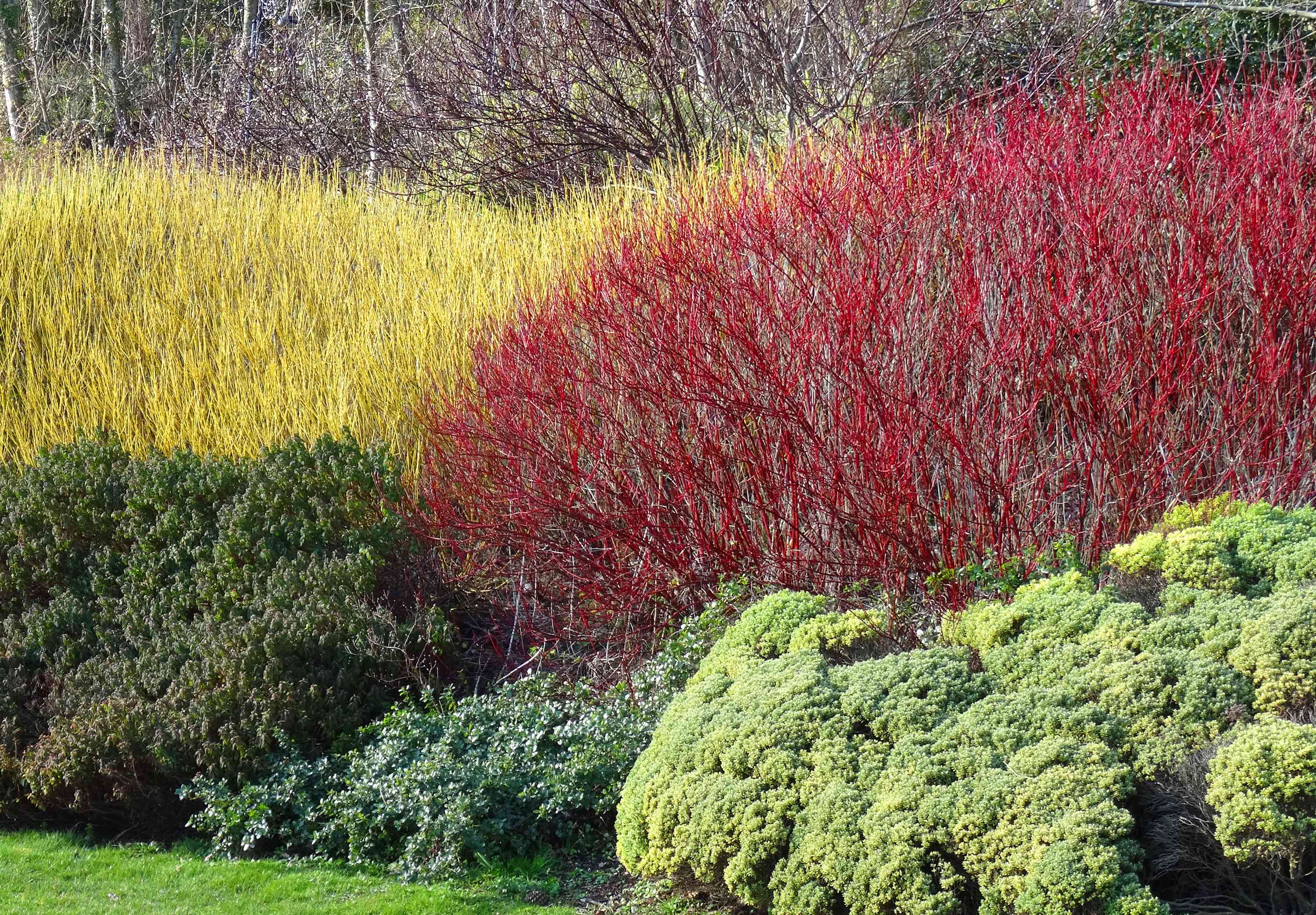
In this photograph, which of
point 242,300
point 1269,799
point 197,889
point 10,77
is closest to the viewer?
point 1269,799

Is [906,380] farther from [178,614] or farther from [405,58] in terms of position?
[405,58]

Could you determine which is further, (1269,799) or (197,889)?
(197,889)

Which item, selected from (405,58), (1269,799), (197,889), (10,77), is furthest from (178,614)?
(10,77)

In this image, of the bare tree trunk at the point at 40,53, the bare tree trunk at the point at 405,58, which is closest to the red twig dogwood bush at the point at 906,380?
the bare tree trunk at the point at 405,58

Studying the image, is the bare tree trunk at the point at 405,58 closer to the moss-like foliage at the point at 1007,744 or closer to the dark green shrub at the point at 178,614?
the dark green shrub at the point at 178,614

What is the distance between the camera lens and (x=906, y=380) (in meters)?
4.27

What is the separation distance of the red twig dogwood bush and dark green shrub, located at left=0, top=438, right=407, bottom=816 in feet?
1.88

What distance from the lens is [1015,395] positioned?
4.18 metres

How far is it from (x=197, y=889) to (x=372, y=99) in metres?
9.30

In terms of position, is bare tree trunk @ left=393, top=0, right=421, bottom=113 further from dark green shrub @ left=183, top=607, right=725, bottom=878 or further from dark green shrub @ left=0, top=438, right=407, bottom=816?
dark green shrub @ left=183, top=607, right=725, bottom=878

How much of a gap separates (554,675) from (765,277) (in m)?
1.92

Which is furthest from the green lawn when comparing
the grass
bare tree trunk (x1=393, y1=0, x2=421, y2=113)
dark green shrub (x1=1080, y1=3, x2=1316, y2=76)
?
bare tree trunk (x1=393, y1=0, x2=421, y2=113)

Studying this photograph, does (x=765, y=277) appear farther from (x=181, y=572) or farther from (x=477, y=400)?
(x=181, y=572)

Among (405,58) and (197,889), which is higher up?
(405,58)
